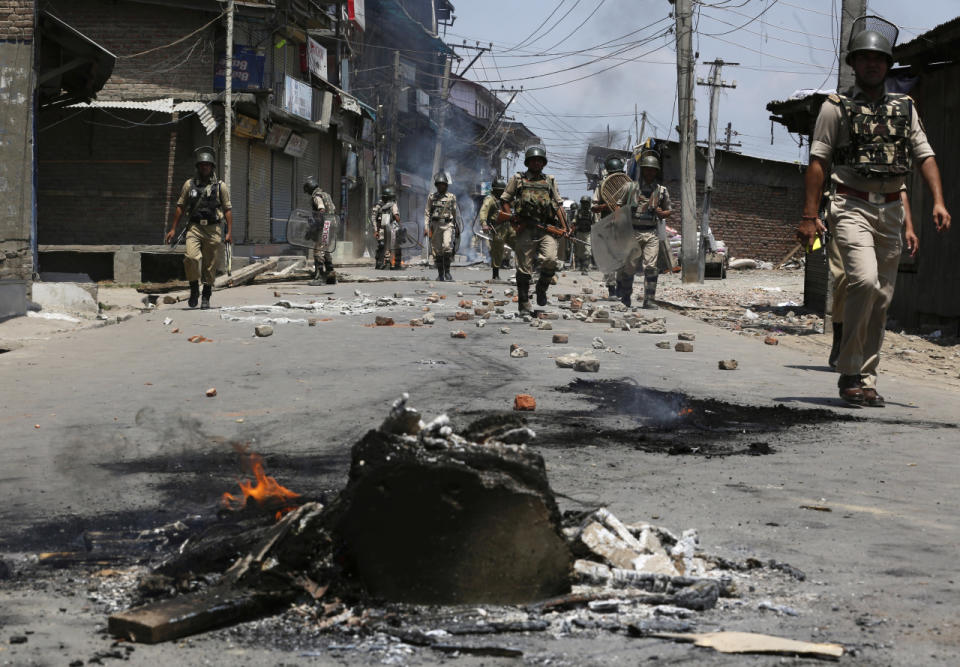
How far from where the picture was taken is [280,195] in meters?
32.8

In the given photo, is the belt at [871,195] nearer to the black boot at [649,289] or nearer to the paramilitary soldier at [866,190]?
the paramilitary soldier at [866,190]

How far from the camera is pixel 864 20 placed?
832 cm

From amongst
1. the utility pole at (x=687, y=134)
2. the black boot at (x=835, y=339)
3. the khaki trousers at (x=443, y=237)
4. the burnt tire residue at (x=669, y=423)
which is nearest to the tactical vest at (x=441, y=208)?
the khaki trousers at (x=443, y=237)

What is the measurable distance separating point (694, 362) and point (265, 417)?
4.00m

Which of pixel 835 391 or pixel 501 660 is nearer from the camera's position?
pixel 501 660

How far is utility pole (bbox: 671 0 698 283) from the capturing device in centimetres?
2375

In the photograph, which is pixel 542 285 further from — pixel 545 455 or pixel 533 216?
pixel 545 455

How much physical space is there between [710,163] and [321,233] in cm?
1733

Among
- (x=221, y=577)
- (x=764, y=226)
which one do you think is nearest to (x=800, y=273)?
(x=764, y=226)

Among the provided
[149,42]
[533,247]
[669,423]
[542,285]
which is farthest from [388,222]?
[669,423]

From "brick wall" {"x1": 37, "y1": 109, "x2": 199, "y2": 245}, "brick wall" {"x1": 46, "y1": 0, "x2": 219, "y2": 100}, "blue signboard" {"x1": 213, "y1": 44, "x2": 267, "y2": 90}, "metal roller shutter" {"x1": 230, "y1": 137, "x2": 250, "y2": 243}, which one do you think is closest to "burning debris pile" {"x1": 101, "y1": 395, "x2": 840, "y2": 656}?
"brick wall" {"x1": 37, "y1": 109, "x2": 199, "y2": 245}

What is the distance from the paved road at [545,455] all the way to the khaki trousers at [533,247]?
3161mm

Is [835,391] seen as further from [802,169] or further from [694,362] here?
[802,169]

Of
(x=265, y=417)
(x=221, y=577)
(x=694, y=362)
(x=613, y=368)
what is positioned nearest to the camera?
(x=221, y=577)
